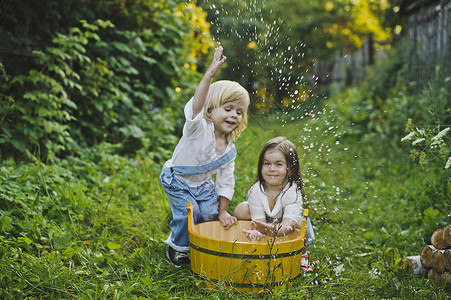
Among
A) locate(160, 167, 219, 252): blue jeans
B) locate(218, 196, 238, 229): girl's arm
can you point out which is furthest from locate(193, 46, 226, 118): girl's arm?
locate(218, 196, 238, 229): girl's arm

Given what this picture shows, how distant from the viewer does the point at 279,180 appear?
2.43m

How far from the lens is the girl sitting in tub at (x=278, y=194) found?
2.39m

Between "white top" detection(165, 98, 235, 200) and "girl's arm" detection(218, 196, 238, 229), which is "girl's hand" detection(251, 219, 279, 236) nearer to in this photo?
"girl's arm" detection(218, 196, 238, 229)

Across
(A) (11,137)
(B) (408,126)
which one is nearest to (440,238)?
(B) (408,126)

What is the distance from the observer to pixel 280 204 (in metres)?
2.44

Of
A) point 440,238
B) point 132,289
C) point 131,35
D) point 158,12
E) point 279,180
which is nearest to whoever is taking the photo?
point 132,289

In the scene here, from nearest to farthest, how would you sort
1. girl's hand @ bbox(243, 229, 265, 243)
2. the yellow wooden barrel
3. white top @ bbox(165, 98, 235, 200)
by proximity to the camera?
1. the yellow wooden barrel
2. white top @ bbox(165, 98, 235, 200)
3. girl's hand @ bbox(243, 229, 265, 243)

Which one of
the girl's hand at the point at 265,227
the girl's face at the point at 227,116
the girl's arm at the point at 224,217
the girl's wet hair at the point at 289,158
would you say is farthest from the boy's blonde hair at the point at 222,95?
the girl's hand at the point at 265,227

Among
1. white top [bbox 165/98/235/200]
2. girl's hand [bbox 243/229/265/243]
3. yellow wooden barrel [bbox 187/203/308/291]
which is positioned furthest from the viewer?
girl's hand [bbox 243/229/265/243]

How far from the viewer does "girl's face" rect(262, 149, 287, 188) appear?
2416mm

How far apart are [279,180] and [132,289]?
3.28 feet

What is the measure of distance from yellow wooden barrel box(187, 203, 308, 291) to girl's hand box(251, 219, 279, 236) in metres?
0.20

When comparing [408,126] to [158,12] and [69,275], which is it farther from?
[158,12]

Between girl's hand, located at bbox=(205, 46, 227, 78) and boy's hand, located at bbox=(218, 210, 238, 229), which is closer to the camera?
girl's hand, located at bbox=(205, 46, 227, 78)
